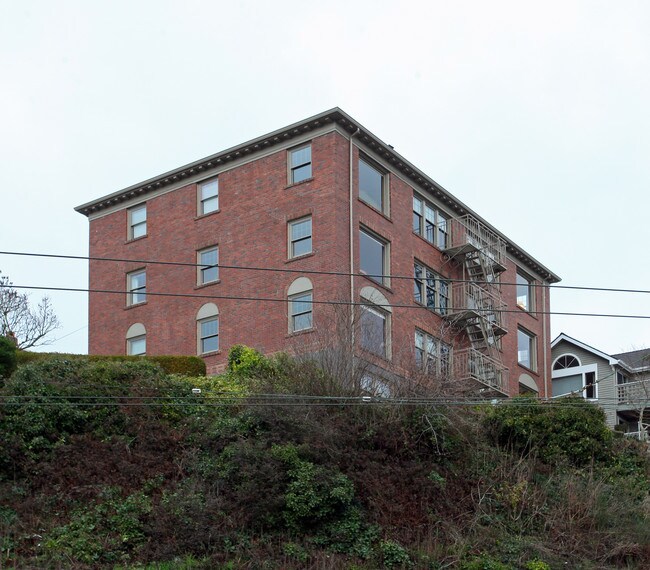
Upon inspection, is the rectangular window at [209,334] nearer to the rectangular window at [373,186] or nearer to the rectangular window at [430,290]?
the rectangular window at [373,186]

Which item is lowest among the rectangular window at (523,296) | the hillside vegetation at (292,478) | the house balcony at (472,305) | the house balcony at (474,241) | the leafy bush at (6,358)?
the hillside vegetation at (292,478)

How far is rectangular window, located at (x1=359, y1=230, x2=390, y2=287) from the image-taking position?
39031 mm

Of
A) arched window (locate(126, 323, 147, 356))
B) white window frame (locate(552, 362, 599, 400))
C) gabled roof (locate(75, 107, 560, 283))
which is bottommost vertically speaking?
white window frame (locate(552, 362, 599, 400))

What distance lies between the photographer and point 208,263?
1618 inches

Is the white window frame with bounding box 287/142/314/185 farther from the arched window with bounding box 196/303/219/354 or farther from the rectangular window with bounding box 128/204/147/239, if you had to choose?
the rectangular window with bounding box 128/204/147/239

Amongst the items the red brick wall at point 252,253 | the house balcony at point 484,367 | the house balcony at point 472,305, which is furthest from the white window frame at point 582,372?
the red brick wall at point 252,253

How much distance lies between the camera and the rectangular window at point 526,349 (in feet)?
162

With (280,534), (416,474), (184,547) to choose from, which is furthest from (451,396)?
(184,547)

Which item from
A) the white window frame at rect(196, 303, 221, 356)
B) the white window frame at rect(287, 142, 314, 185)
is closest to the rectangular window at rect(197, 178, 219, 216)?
the white window frame at rect(287, 142, 314, 185)

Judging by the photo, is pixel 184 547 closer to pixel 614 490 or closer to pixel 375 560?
pixel 375 560

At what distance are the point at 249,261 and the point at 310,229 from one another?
2725mm

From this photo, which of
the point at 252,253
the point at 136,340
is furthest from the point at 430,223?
the point at 136,340

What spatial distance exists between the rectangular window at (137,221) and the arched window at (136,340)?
368cm

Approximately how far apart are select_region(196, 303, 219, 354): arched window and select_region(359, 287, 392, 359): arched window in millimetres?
5778
